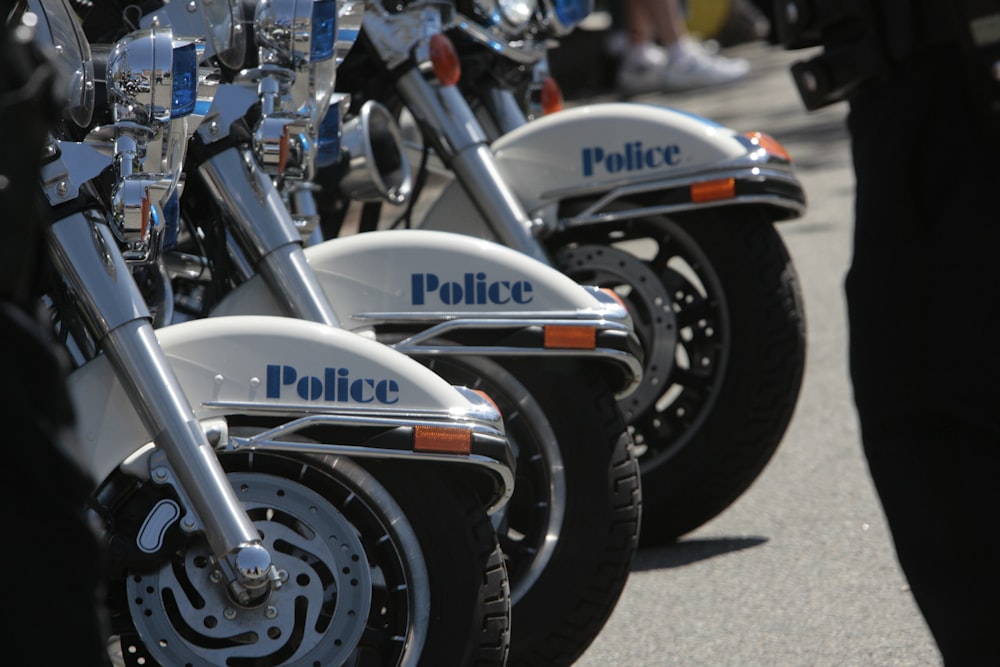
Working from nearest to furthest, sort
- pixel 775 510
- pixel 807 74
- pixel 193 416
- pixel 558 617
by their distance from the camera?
pixel 807 74 < pixel 193 416 < pixel 558 617 < pixel 775 510

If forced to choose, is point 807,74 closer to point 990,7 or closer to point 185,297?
point 990,7

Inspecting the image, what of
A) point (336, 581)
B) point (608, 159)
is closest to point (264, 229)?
point (336, 581)

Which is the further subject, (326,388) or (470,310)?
(470,310)

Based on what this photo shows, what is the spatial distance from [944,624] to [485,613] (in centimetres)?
81

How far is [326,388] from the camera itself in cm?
232

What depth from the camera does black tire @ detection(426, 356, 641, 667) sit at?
269 cm

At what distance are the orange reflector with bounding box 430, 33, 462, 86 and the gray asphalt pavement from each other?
3.80ft

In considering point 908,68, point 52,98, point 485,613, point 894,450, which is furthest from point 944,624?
point 52,98

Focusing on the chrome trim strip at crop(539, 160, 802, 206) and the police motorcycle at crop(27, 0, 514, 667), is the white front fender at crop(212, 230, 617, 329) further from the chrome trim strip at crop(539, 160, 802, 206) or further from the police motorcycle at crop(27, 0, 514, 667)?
the chrome trim strip at crop(539, 160, 802, 206)

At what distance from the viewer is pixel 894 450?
1.78 m

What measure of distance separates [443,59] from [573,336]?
2.98 feet

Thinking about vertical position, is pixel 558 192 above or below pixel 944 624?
below

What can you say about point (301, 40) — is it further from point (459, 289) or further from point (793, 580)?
point (793, 580)

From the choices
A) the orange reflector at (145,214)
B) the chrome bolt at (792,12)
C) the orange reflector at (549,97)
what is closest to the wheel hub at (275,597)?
the orange reflector at (145,214)
